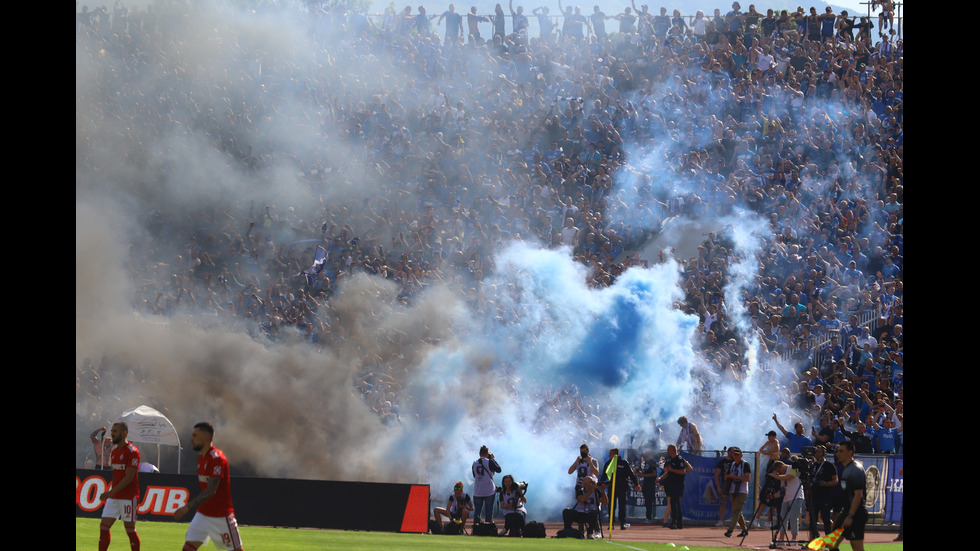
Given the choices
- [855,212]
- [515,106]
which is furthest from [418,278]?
[855,212]

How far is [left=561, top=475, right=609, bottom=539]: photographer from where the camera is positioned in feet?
49.6

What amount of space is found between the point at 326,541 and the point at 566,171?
40.8 feet

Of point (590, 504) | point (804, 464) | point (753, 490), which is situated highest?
point (804, 464)

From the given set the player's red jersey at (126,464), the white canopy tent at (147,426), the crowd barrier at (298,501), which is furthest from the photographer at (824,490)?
the white canopy tent at (147,426)

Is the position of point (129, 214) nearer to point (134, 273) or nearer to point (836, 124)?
point (134, 273)

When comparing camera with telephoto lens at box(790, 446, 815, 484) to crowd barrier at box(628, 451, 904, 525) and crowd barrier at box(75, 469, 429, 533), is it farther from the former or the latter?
crowd barrier at box(75, 469, 429, 533)

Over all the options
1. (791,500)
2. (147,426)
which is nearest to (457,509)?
(791,500)

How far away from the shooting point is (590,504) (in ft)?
50.0

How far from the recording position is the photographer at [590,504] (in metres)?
15.1

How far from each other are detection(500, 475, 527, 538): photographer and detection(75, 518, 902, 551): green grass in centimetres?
60

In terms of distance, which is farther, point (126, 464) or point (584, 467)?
point (584, 467)

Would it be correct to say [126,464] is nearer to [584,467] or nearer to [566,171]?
[584,467]

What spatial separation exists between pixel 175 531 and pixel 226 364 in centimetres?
723

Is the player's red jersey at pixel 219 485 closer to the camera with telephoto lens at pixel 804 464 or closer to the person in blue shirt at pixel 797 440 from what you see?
the camera with telephoto lens at pixel 804 464
